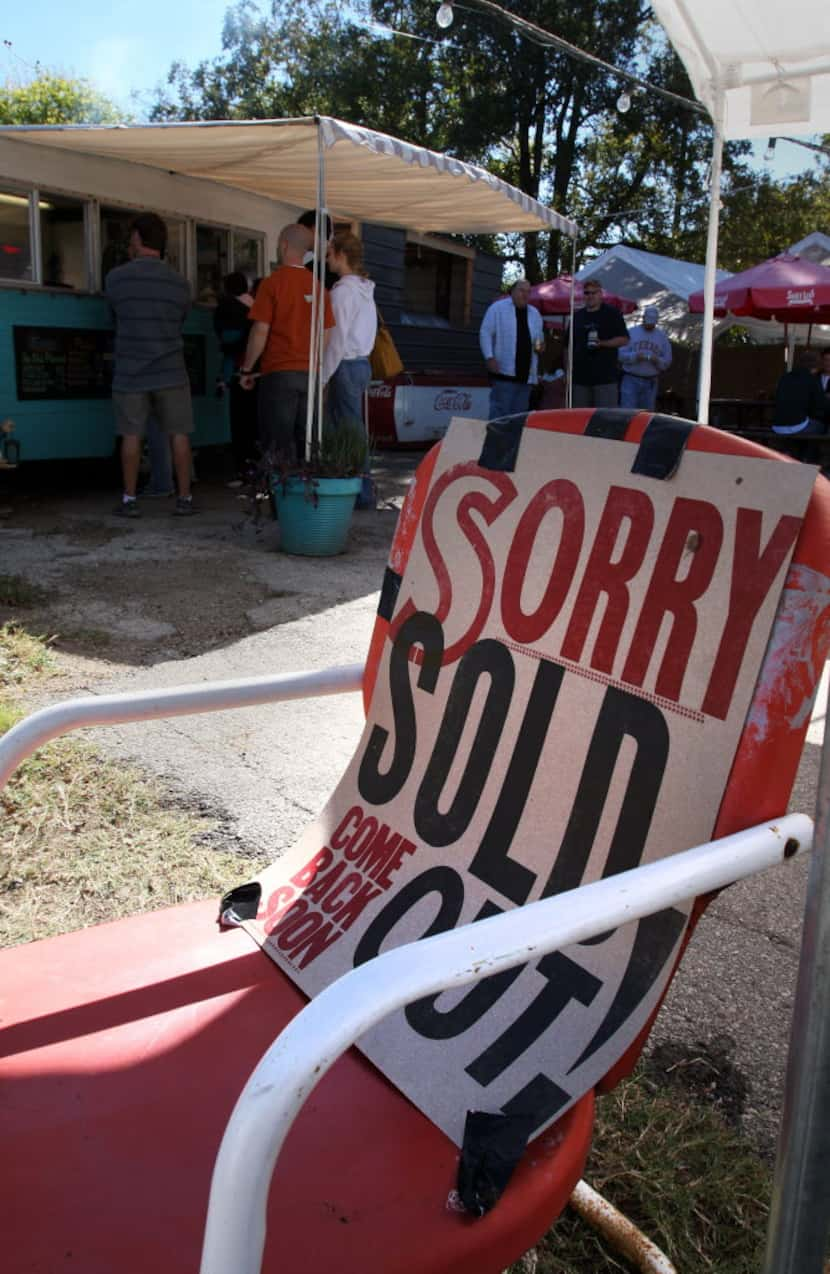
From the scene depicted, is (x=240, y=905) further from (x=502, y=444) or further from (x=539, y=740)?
(x=502, y=444)

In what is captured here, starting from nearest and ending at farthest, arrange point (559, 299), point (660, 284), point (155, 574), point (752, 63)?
point (752, 63), point (155, 574), point (559, 299), point (660, 284)

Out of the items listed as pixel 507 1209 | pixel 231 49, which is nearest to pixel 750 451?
pixel 507 1209

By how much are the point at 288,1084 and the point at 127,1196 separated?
1.40 ft

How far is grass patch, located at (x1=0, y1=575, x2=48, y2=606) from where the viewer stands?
493 centimetres

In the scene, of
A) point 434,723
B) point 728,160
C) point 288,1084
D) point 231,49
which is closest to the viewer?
point 288,1084

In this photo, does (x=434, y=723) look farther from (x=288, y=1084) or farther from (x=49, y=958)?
(x=288, y=1084)

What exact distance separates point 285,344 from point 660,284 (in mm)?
10440

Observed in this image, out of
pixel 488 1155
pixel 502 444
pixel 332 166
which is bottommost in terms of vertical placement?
pixel 488 1155

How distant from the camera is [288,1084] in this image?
78 cm

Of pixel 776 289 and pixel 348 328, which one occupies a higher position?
pixel 776 289

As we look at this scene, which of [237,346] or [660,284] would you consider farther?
[660,284]

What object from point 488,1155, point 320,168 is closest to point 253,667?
point 488,1155

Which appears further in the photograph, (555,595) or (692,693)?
(555,595)

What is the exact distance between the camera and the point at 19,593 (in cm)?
498
